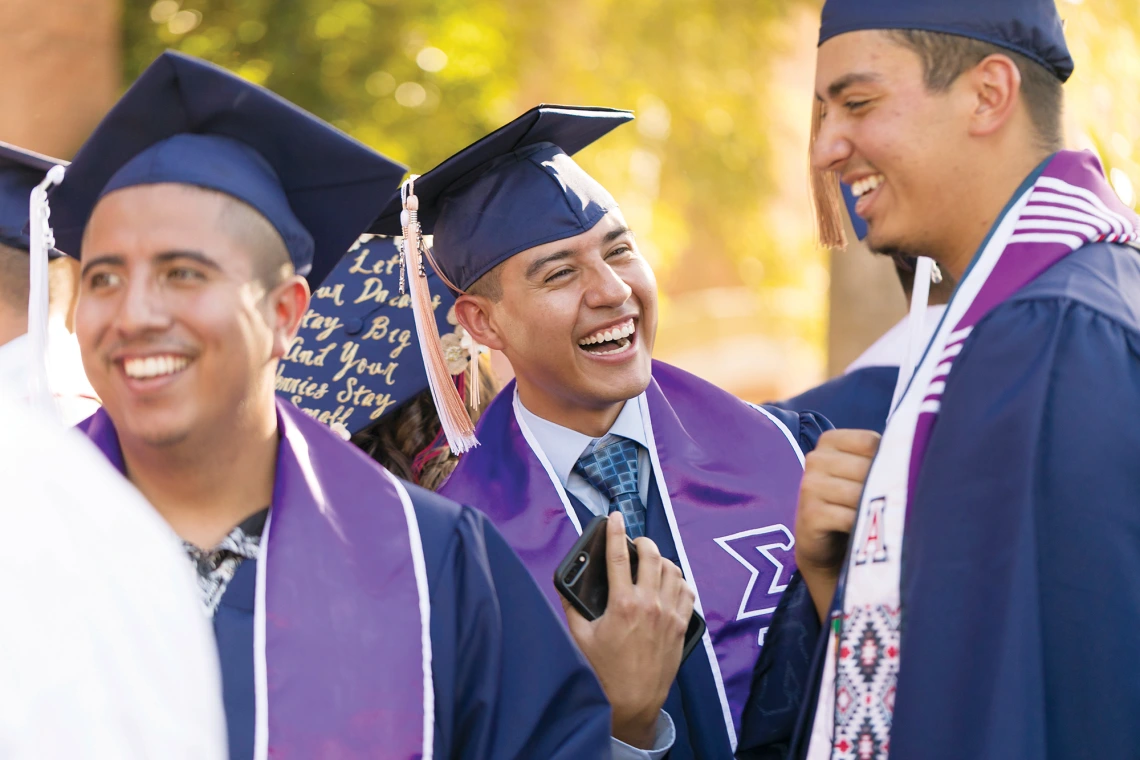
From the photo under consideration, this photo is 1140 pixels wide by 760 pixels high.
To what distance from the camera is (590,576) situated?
2.47 metres

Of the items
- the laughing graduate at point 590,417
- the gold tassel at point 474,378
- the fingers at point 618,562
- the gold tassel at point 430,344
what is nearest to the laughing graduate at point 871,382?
the laughing graduate at point 590,417

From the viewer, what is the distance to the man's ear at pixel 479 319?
3205mm

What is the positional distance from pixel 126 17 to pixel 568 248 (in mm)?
4478

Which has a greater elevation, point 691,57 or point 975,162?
point 691,57

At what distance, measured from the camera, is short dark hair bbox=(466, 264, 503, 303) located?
314cm

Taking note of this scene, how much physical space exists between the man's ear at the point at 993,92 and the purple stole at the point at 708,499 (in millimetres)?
1099

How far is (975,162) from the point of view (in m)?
2.07

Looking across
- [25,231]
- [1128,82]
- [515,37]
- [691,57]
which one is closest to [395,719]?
[25,231]

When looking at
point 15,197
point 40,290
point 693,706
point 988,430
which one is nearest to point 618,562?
point 693,706

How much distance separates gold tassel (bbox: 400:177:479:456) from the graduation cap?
1.31 ft

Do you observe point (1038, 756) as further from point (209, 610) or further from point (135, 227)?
point (135, 227)

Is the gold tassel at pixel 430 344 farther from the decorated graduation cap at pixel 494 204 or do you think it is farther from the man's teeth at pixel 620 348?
the man's teeth at pixel 620 348

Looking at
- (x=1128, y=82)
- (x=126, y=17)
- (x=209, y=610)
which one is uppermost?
(x=126, y=17)

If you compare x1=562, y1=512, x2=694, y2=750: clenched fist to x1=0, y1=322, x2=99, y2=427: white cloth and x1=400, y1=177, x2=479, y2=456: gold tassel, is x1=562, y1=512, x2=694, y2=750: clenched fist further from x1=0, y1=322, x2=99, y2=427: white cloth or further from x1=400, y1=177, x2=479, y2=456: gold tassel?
x1=0, y1=322, x2=99, y2=427: white cloth
